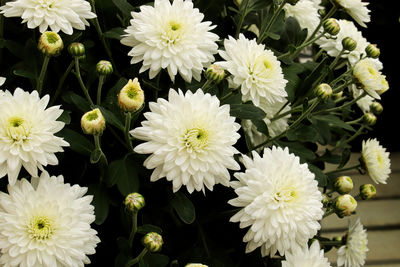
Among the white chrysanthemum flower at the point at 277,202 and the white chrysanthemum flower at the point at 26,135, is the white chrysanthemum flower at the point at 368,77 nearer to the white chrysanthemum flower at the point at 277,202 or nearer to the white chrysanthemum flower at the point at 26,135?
the white chrysanthemum flower at the point at 277,202

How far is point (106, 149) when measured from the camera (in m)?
0.92

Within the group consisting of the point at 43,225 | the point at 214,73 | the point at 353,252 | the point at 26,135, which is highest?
the point at 214,73

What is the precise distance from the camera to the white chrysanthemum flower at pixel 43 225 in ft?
2.32

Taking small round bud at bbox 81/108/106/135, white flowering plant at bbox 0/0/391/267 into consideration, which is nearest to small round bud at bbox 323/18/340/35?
white flowering plant at bbox 0/0/391/267

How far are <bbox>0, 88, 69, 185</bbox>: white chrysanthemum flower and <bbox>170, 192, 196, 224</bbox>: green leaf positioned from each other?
209 millimetres

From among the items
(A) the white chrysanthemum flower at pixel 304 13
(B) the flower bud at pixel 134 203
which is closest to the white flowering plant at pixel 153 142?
(B) the flower bud at pixel 134 203

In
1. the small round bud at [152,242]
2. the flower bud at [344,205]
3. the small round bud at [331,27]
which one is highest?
the small round bud at [331,27]

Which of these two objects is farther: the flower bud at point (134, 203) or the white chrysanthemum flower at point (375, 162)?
the white chrysanthemum flower at point (375, 162)

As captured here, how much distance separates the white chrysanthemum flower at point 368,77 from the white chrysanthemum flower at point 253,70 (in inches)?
8.8

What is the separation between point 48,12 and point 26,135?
206 mm

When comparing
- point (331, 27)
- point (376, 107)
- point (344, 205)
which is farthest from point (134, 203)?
point (376, 107)

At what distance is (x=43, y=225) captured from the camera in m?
0.73

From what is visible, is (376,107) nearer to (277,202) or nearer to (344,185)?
(344,185)

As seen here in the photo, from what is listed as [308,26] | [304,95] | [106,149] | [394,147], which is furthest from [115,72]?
[394,147]
